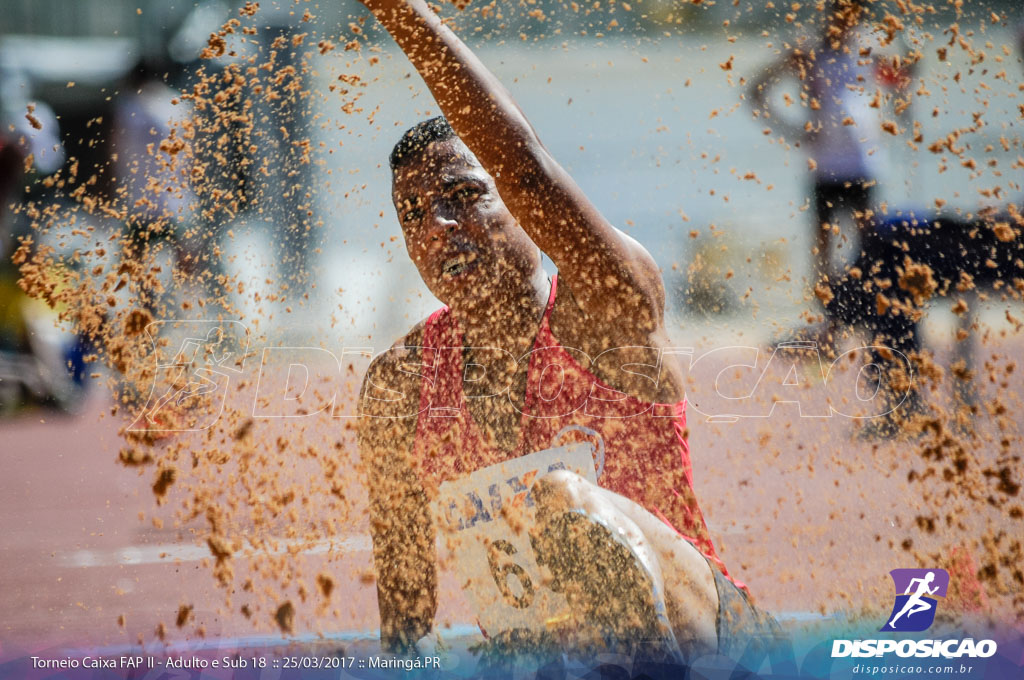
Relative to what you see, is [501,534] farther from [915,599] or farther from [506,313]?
[915,599]

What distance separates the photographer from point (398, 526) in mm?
1725

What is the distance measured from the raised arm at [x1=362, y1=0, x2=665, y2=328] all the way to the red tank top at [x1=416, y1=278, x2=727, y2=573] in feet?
0.68

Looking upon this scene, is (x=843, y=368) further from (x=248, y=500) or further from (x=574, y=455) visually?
(x=248, y=500)

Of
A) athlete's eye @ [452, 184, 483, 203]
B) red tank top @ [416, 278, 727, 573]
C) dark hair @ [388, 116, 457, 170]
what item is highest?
dark hair @ [388, 116, 457, 170]

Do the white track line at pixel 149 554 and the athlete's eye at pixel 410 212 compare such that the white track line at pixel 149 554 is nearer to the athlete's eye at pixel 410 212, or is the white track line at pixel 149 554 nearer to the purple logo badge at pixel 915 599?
the athlete's eye at pixel 410 212

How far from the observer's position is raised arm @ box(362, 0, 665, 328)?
A: 4.24 ft

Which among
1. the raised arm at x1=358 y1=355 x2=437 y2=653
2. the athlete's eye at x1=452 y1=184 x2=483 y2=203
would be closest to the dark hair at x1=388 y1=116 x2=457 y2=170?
the athlete's eye at x1=452 y1=184 x2=483 y2=203

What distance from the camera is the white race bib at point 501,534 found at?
1.45m

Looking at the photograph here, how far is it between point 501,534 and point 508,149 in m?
0.71

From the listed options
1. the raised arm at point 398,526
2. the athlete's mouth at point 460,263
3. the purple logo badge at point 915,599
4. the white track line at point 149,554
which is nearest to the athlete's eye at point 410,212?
the athlete's mouth at point 460,263

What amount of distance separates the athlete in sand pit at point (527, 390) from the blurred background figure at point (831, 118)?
751 millimetres

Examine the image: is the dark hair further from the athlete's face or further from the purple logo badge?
the purple logo badge

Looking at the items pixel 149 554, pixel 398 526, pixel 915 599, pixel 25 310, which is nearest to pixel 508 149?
pixel 398 526

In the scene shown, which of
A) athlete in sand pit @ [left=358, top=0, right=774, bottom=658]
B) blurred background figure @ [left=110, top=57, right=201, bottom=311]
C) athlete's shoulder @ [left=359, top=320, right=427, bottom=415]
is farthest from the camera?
blurred background figure @ [left=110, top=57, right=201, bottom=311]
